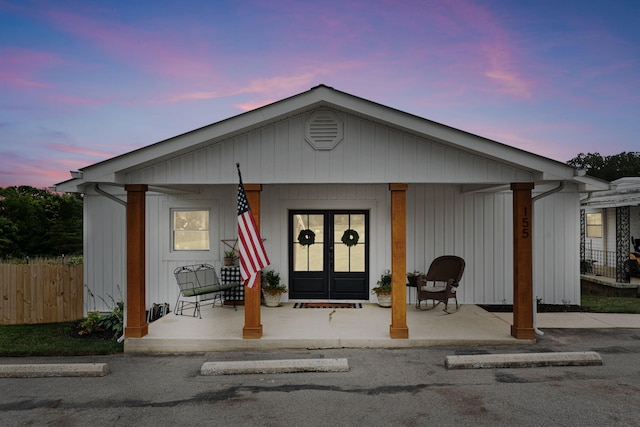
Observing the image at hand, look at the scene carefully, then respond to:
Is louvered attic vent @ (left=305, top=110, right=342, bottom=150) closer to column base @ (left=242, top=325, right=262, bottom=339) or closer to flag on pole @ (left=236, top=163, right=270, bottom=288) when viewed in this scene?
flag on pole @ (left=236, top=163, right=270, bottom=288)

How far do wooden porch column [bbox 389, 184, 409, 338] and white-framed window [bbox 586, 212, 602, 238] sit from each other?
12.1 meters

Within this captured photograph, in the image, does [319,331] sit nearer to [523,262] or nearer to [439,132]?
[523,262]

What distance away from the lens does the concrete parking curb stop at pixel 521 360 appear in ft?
18.4

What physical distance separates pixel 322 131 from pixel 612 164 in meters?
42.3

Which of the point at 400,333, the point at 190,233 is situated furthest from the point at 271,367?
the point at 190,233

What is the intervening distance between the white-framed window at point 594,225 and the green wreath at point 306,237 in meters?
11.5

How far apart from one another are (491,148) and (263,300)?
558cm

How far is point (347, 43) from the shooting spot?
13.2m

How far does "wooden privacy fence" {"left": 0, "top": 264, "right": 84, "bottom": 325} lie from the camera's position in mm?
Result: 8867

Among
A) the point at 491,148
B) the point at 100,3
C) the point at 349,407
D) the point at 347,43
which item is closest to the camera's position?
the point at 349,407

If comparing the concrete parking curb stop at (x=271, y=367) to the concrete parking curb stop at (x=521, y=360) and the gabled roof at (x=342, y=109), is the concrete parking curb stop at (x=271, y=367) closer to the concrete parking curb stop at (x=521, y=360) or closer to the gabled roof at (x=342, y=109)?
the concrete parking curb stop at (x=521, y=360)

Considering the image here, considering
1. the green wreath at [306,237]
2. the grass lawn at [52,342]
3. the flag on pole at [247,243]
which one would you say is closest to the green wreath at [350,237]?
the green wreath at [306,237]

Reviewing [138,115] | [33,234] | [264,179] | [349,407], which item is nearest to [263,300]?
[264,179]

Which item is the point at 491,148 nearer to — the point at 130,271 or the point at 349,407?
the point at 349,407
